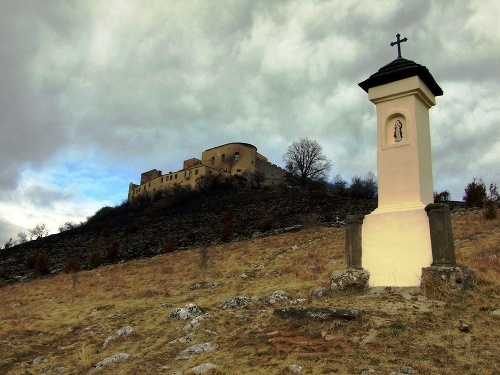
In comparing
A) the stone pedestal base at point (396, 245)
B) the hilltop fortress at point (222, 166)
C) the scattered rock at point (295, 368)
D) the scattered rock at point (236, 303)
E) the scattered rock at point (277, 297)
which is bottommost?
→ the scattered rock at point (295, 368)

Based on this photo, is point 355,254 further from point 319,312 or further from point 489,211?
point 489,211

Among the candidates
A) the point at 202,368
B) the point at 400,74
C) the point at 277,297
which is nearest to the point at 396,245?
the point at 277,297

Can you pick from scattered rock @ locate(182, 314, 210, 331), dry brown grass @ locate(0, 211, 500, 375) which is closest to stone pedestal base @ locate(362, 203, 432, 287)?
dry brown grass @ locate(0, 211, 500, 375)

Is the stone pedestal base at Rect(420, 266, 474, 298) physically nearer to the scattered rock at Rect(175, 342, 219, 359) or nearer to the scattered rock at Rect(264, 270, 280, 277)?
the scattered rock at Rect(175, 342, 219, 359)

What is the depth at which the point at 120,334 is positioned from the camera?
9.46 metres

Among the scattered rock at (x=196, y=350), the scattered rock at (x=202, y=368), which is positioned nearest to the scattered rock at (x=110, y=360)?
the scattered rock at (x=196, y=350)

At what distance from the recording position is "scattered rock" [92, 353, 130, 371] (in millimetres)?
7611

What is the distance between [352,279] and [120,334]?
476cm

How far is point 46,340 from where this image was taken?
10586 millimetres

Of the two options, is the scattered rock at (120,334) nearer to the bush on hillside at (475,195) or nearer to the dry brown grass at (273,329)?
the dry brown grass at (273,329)

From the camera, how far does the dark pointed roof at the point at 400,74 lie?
10.0m

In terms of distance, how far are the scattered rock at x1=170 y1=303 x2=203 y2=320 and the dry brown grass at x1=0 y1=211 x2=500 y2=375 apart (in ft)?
0.70

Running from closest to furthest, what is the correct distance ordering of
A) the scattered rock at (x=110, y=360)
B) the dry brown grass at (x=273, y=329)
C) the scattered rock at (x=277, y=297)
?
the dry brown grass at (x=273, y=329)
the scattered rock at (x=110, y=360)
the scattered rock at (x=277, y=297)

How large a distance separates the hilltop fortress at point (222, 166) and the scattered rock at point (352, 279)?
6300 centimetres
